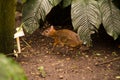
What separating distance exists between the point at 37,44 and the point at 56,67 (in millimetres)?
467

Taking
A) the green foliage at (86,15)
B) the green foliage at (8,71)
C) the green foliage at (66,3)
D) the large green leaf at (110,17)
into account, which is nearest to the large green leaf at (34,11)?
the green foliage at (86,15)

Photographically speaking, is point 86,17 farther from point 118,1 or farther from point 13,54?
point 13,54

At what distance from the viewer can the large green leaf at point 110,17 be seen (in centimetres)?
235

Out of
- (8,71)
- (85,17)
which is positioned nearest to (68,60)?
(85,17)

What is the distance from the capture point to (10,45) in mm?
2242

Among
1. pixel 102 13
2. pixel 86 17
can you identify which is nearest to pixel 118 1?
pixel 102 13

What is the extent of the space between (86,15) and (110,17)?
0.22 meters

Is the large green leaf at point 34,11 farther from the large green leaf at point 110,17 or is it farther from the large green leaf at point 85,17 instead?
the large green leaf at point 110,17

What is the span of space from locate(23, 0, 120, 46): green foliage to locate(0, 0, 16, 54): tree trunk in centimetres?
22

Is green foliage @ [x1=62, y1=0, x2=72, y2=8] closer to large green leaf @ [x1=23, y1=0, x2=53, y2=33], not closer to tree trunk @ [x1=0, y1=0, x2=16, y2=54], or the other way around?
large green leaf @ [x1=23, y1=0, x2=53, y2=33]

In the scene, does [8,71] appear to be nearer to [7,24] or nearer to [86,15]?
[7,24]

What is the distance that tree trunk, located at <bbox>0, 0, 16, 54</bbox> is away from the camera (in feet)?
6.91

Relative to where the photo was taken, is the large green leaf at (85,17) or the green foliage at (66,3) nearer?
the large green leaf at (85,17)

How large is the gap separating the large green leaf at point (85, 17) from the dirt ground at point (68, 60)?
0.57 ft
